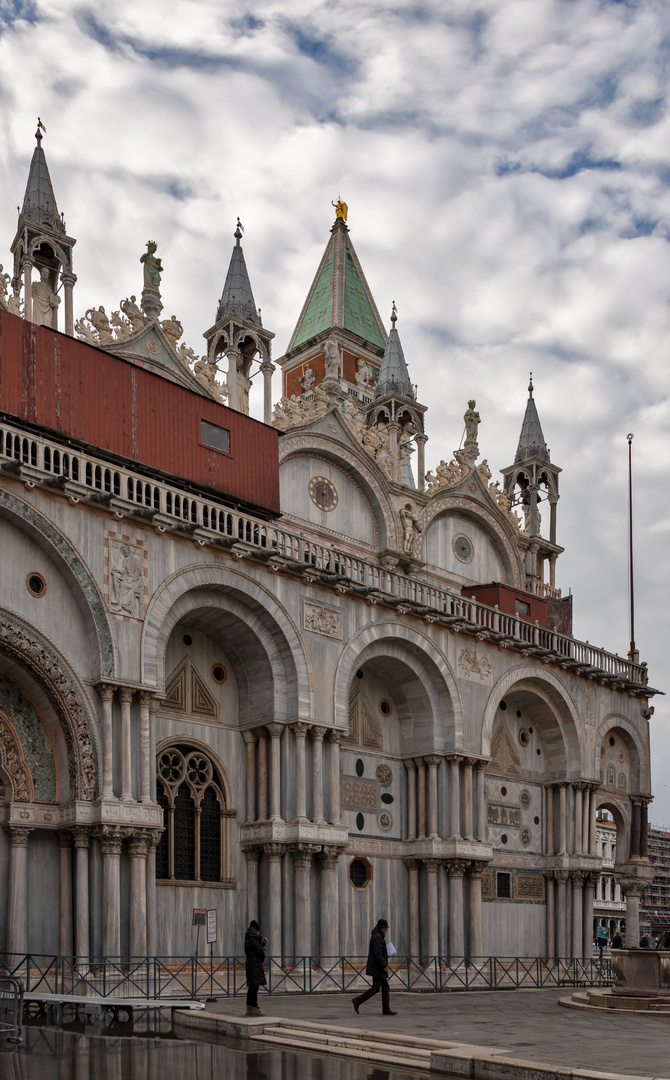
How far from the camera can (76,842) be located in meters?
25.3

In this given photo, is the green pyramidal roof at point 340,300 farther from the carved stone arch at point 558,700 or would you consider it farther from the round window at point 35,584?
the round window at point 35,584

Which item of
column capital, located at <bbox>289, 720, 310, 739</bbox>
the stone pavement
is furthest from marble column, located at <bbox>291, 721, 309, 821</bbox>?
the stone pavement

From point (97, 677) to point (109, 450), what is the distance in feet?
19.8

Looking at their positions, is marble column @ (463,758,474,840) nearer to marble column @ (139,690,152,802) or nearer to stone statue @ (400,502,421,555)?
stone statue @ (400,502,421,555)

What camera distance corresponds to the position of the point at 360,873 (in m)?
33.9

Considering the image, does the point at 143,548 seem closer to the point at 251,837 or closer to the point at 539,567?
the point at 251,837

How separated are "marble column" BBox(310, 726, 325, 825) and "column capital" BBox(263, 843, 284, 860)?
116cm

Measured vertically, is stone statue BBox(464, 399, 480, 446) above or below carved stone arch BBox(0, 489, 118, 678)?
above

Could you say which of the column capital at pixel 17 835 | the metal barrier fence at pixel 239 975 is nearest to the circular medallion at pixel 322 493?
the metal barrier fence at pixel 239 975

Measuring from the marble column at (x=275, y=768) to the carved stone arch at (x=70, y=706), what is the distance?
606cm

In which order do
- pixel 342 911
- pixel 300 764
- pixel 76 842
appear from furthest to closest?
pixel 342 911
pixel 300 764
pixel 76 842

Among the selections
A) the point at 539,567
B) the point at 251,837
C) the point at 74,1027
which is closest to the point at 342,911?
the point at 251,837

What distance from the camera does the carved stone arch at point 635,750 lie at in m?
43.8

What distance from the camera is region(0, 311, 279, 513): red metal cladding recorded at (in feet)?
90.3
